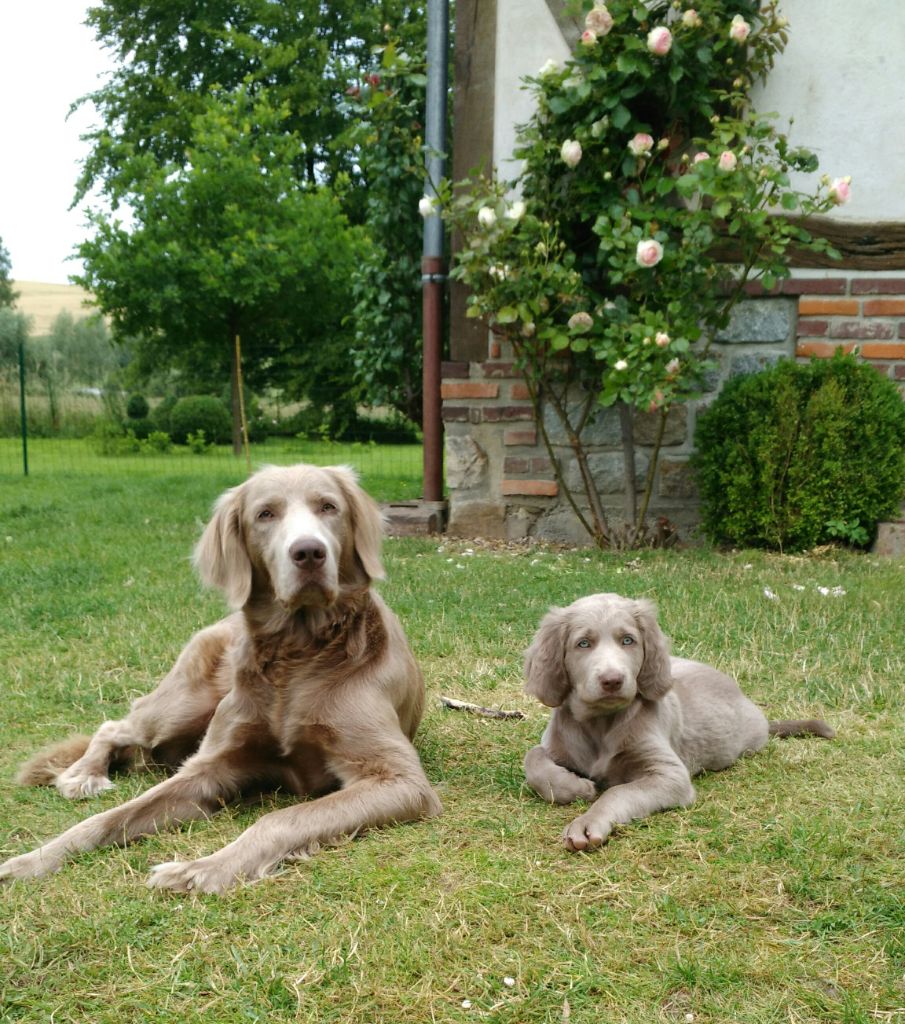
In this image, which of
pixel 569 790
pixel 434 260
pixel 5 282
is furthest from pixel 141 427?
pixel 5 282

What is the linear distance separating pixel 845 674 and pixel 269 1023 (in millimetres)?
3373

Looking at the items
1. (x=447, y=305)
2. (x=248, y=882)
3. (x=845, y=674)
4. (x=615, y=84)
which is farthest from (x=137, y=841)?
(x=447, y=305)

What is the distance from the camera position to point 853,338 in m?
7.75

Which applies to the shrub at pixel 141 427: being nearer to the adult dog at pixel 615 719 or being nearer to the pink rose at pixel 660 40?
the pink rose at pixel 660 40

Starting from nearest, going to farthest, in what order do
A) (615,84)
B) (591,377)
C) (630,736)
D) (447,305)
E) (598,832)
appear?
(598,832) < (630,736) < (615,84) < (591,377) < (447,305)

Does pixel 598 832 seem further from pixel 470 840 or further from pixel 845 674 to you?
pixel 845 674

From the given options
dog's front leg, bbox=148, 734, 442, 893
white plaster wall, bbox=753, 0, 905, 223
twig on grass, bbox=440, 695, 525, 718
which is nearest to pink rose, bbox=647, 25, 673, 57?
white plaster wall, bbox=753, 0, 905, 223

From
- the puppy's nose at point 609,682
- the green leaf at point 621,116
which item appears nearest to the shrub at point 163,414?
the green leaf at point 621,116

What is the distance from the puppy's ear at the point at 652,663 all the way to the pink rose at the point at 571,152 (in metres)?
4.82

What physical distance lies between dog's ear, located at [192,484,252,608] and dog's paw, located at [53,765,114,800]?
0.78 meters

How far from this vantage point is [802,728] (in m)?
4.04

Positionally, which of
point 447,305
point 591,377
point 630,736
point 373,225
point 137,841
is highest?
point 373,225

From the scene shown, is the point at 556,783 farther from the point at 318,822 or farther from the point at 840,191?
the point at 840,191

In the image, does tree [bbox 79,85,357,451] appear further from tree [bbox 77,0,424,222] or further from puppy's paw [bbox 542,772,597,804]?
puppy's paw [bbox 542,772,597,804]
